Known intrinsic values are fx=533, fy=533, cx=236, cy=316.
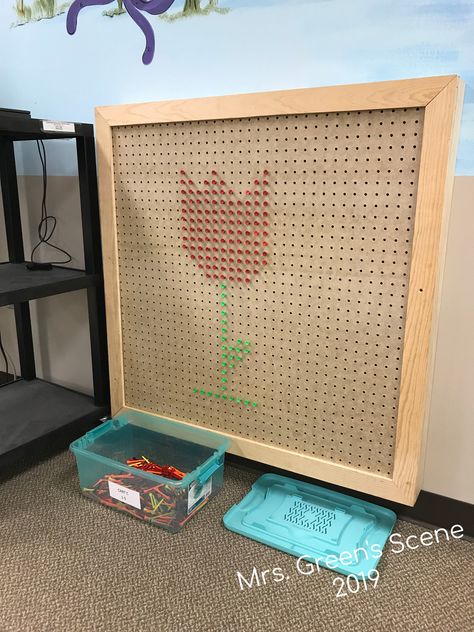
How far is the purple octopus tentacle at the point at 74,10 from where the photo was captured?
5.22ft

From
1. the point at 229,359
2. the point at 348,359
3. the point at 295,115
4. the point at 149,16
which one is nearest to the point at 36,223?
the point at 149,16

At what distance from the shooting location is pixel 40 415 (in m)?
1.73

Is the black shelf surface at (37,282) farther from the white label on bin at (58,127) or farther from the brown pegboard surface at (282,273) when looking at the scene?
the white label on bin at (58,127)

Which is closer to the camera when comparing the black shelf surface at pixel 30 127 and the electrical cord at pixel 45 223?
the black shelf surface at pixel 30 127

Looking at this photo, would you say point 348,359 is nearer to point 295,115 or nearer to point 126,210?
point 295,115

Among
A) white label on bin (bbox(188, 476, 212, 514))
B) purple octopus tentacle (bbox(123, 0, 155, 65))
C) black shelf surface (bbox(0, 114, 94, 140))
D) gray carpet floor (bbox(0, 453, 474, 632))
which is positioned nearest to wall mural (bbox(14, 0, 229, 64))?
purple octopus tentacle (bbox(123, 0, 155, 65))

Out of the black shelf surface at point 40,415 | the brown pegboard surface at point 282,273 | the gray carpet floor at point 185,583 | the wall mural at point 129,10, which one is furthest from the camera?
the black shelf surface at point 40,415

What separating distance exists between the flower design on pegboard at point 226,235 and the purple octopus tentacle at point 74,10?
65cm

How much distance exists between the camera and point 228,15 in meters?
1.38

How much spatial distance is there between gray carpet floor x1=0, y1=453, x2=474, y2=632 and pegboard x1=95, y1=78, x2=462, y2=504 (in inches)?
9.8

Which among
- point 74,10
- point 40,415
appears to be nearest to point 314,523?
point 40,415

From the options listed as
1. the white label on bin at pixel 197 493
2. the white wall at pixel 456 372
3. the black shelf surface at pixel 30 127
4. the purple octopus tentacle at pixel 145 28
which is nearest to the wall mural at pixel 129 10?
the purple octopus tentacle at pixel 145 28

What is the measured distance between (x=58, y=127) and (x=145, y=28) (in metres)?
0.39

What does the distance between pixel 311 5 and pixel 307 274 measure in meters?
0.64
